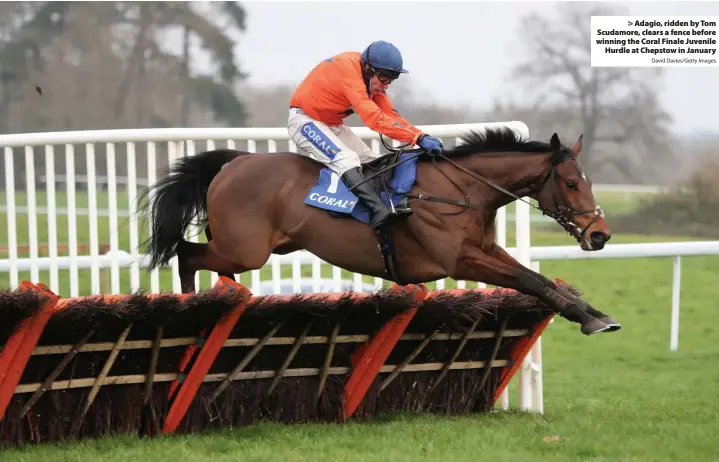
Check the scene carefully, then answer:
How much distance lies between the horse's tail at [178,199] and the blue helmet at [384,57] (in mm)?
945

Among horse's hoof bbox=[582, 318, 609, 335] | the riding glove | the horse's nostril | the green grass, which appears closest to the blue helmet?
the riding glove

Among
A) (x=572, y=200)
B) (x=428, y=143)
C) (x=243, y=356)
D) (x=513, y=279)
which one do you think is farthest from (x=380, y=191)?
(x=243, y=356)

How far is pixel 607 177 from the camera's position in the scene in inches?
526

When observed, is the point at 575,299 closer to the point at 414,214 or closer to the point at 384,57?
the point at 414,214

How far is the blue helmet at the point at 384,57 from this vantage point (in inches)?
192

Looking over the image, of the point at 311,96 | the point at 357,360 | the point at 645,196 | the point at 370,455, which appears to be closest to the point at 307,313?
the point at 357,360

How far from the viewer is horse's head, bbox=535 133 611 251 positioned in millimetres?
4691

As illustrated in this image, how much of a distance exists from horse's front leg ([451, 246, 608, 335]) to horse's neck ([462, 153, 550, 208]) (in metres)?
0.32

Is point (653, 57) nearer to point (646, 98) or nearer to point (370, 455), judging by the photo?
point (646, 98)

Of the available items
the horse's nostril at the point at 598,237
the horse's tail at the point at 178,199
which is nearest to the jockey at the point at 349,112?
the horse's tail at the point at 178,199

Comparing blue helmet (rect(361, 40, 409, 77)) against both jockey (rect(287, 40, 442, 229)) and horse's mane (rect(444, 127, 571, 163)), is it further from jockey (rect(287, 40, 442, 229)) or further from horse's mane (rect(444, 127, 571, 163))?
horse's mane (rect(444, 127, 571, 163))

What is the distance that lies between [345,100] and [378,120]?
373 mm

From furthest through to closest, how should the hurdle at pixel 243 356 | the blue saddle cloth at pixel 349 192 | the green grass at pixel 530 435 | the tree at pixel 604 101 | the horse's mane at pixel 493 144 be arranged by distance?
the tree at pixel 604 101
the horse's mane at pixel 493 144
the blue saddle cloth at pixel 349 192
the hurdle at pixel 243 356
the green grass at pixel 530 435

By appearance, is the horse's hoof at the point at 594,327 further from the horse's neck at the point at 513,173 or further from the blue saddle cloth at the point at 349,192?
the blue saddle cloth at the point at 349,192
